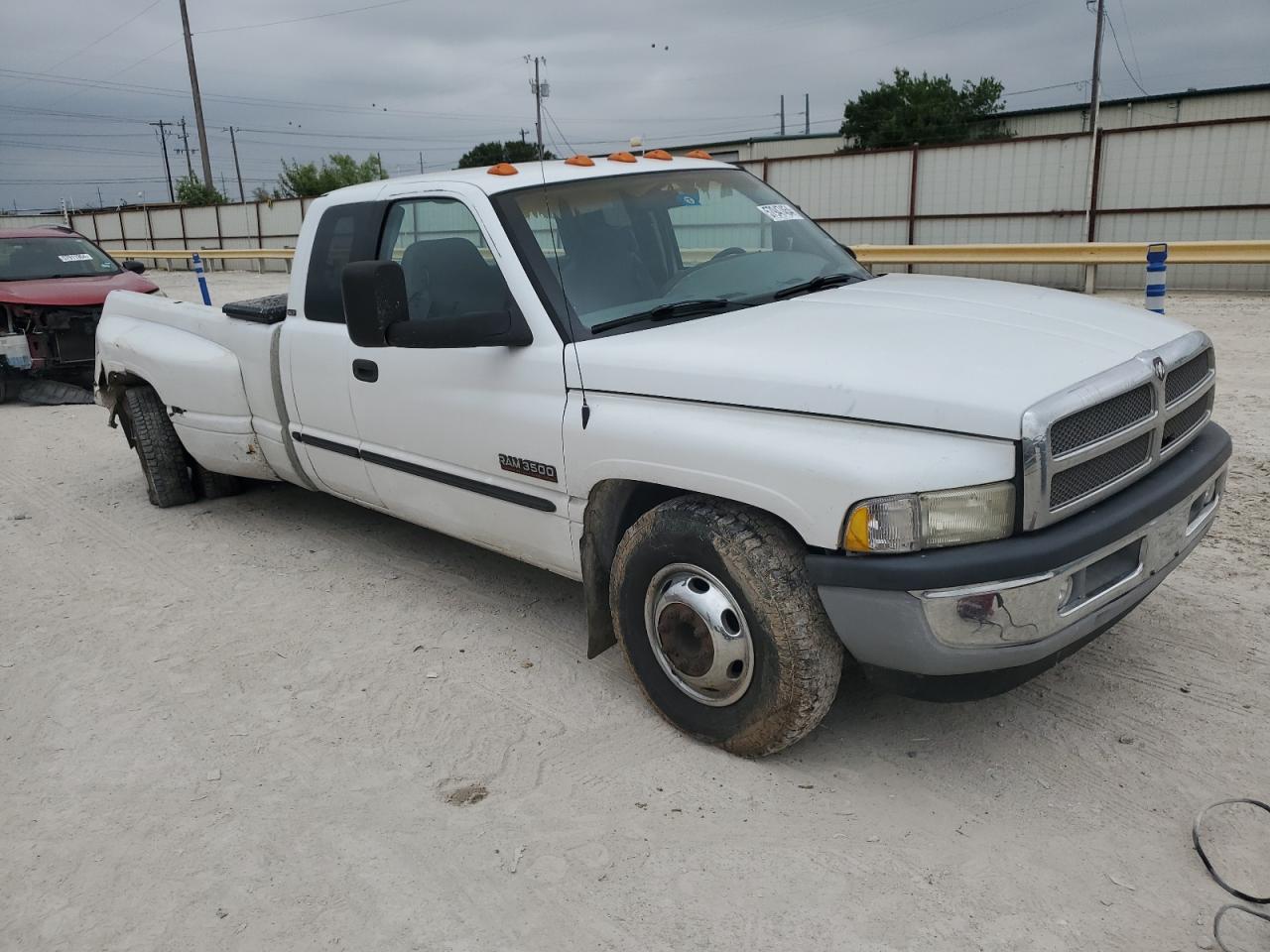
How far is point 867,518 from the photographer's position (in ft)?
8.71

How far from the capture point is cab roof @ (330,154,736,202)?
12.9ft

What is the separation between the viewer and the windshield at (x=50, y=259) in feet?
34.8

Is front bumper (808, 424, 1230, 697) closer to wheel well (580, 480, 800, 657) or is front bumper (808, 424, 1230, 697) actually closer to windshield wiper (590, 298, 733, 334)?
wheel well (580, 480, 800, 657)

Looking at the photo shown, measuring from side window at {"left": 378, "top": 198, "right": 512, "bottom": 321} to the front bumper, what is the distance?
5.74ft

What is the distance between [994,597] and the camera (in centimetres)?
258

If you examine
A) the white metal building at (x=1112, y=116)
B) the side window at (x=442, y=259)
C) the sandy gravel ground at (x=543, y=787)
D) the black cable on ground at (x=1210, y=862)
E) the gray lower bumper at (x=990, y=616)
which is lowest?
the sandy gravel ground at (x=543, y=787)

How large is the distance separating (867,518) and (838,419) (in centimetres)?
30

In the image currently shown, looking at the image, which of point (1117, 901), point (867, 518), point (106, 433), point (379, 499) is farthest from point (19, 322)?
point (1117, 901)

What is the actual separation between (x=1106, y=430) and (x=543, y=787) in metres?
1.99

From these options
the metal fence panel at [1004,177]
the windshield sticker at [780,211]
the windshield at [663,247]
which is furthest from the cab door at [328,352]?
the metal fence panel at [1004,177]

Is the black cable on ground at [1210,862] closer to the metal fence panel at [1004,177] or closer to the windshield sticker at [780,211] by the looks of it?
the windshield sticker at [780,211]

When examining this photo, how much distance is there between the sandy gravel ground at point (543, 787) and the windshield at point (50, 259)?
23.8ft

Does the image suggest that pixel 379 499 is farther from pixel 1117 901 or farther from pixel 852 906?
pixel 1117 901

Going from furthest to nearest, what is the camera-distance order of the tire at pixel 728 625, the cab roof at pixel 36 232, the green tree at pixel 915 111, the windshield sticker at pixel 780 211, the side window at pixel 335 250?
the green tree at pixel 915 111 → the cab roof at pixel 36 232 → the side window at pixel 335 250 → the windshield sticker at pixel 780 211 → the tire at pixel 728 625
